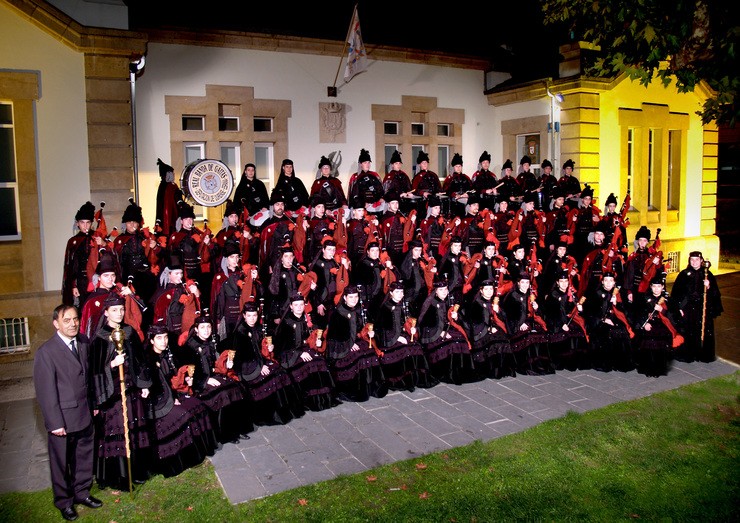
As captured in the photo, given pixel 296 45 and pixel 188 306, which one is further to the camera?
pixel 296 45

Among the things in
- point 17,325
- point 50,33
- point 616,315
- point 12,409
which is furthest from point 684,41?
point 17,325

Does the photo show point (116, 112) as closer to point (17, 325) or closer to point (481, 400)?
point (17, 325)

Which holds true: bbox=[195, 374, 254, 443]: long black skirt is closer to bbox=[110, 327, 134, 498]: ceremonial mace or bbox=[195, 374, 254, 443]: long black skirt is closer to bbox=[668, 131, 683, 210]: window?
bbox=[110, 327, 134, 498]: ceremonial mace

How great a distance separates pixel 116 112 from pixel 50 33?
5.38 feet

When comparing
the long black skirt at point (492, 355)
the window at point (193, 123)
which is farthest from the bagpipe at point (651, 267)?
the window at point (193, 123)

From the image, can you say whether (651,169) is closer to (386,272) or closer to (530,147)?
(530,147)

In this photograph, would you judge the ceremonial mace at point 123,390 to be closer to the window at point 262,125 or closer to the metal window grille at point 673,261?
the window at point 262,125

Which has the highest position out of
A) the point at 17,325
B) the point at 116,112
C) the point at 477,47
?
the point at 477,47

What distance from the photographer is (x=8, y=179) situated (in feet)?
37.0

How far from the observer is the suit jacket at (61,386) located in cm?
592

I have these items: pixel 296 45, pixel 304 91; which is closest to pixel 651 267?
pixel 304 91

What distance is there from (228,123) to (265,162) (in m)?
1.20

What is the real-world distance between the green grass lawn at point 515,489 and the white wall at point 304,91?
781 centimetres

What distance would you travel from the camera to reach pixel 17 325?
11359 millimetres
